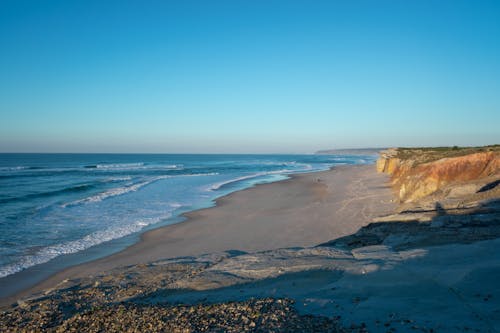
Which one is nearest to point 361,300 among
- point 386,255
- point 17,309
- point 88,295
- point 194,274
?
point 386,255

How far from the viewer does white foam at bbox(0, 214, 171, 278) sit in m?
11.4

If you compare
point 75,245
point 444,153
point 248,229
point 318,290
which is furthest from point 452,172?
point 75,245

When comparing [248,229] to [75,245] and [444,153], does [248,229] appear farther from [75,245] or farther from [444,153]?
[444,153]

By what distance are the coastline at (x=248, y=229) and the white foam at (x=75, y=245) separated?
90 cm

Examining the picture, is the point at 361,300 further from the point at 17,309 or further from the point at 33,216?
the point at 33,216

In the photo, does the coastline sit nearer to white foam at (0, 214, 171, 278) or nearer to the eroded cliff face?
white foam at (0, 214, 171, 278)

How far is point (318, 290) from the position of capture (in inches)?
233

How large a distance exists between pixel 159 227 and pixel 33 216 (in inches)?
321

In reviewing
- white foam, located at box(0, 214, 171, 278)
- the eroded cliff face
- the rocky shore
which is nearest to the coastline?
white foam, located at box(0, 214, 171, 278)

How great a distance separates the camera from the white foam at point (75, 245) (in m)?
11.4

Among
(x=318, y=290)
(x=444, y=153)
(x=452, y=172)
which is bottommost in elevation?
(x=318, y=290)

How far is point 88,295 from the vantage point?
7.34m

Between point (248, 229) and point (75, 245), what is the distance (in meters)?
7.61

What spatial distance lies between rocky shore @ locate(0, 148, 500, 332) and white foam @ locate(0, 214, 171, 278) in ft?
14.6
